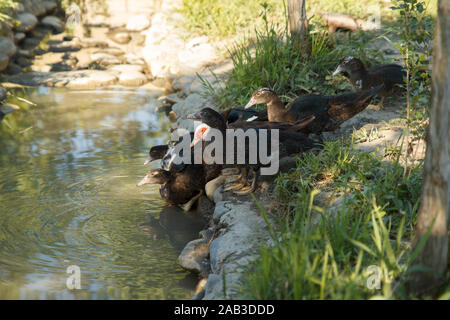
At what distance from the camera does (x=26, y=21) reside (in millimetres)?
14109

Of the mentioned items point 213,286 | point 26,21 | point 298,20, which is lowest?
point 213,286

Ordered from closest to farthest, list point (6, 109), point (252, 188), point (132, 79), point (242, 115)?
point (252, 188) < point (242, 115) < point (6, 109) < point (132, 79)

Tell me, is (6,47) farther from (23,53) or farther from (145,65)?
(145,65)

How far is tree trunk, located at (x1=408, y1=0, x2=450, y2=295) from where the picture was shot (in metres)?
2.71

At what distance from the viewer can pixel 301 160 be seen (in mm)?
4867

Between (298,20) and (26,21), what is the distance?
943 cm

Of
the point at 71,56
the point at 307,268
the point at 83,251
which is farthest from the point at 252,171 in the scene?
the point at 71,56

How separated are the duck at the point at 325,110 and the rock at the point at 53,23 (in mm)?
11627

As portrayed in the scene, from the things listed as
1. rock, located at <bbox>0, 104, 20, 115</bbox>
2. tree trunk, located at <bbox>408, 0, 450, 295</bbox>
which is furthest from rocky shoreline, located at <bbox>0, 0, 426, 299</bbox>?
rock, located at <bbox>0, 104, 20, 115</bbox>

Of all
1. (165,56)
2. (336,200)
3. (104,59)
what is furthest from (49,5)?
(336,200)
